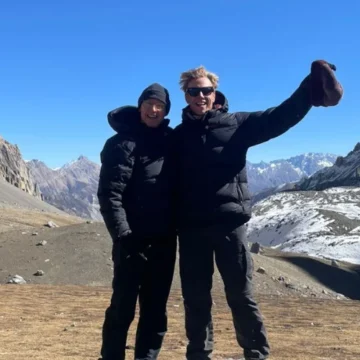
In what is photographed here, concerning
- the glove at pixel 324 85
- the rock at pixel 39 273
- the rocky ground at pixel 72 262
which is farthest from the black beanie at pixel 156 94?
the rock at pixel 39 273

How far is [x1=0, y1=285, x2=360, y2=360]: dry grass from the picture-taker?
8469 mm

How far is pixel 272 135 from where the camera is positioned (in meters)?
6.20

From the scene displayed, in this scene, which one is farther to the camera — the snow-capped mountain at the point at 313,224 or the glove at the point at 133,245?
the snow-capped mountain at the point at 313,224

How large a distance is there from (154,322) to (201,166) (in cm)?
197

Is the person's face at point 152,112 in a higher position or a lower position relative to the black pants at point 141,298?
higher

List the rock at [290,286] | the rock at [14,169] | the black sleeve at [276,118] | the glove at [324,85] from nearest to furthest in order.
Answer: the glove at [324,85], the black sleeve at [276,118], the rock at [290,286], the rock at [14,169]

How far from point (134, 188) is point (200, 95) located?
1.33 meters

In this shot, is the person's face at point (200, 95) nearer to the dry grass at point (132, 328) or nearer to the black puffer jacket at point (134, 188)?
the black puffer jacket at point (134, 188)

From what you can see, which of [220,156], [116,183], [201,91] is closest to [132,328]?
[116,183]

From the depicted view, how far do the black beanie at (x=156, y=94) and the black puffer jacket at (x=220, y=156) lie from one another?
32 cm

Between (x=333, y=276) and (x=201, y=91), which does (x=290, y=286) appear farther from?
(x=201, y=91)

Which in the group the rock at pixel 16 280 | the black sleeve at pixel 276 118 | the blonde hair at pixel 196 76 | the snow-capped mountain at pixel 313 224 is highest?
the snow-capped mountain at pixel 313 224

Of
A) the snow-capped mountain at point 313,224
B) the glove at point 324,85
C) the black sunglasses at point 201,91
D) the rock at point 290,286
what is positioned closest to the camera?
the glove at point 324,85

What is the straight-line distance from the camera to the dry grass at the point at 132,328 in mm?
8469
